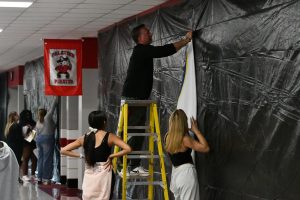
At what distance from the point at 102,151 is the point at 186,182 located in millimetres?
995

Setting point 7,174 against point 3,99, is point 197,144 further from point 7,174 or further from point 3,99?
point 3,99

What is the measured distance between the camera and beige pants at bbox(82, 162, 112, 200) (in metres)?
6.27

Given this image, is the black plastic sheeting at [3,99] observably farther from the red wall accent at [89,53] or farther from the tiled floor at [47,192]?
the red wall accent at [89,53]

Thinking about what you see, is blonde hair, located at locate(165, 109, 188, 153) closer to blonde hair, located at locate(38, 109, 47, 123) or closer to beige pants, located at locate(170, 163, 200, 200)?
beige pants, located at locate(170, 163, 200, 200)

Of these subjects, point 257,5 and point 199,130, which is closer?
point 257,5

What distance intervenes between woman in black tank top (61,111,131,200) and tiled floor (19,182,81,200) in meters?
5.42

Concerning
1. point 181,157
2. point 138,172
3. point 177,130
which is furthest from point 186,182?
point 138,172

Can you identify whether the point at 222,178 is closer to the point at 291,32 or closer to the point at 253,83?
the point at 253,83

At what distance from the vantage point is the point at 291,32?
18.2ft

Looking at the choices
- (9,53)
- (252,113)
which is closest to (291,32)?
(252,113)

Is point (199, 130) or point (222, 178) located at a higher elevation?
point (199, 130)

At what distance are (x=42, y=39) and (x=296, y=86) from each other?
8224 mm

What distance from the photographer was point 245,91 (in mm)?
6332

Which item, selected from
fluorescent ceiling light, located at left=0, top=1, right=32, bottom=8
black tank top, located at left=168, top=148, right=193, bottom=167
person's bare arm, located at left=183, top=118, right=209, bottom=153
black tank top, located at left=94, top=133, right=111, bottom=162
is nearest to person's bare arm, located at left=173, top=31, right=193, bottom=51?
person's bare arm, located at left=183, top=118, right=209, bottom=153
